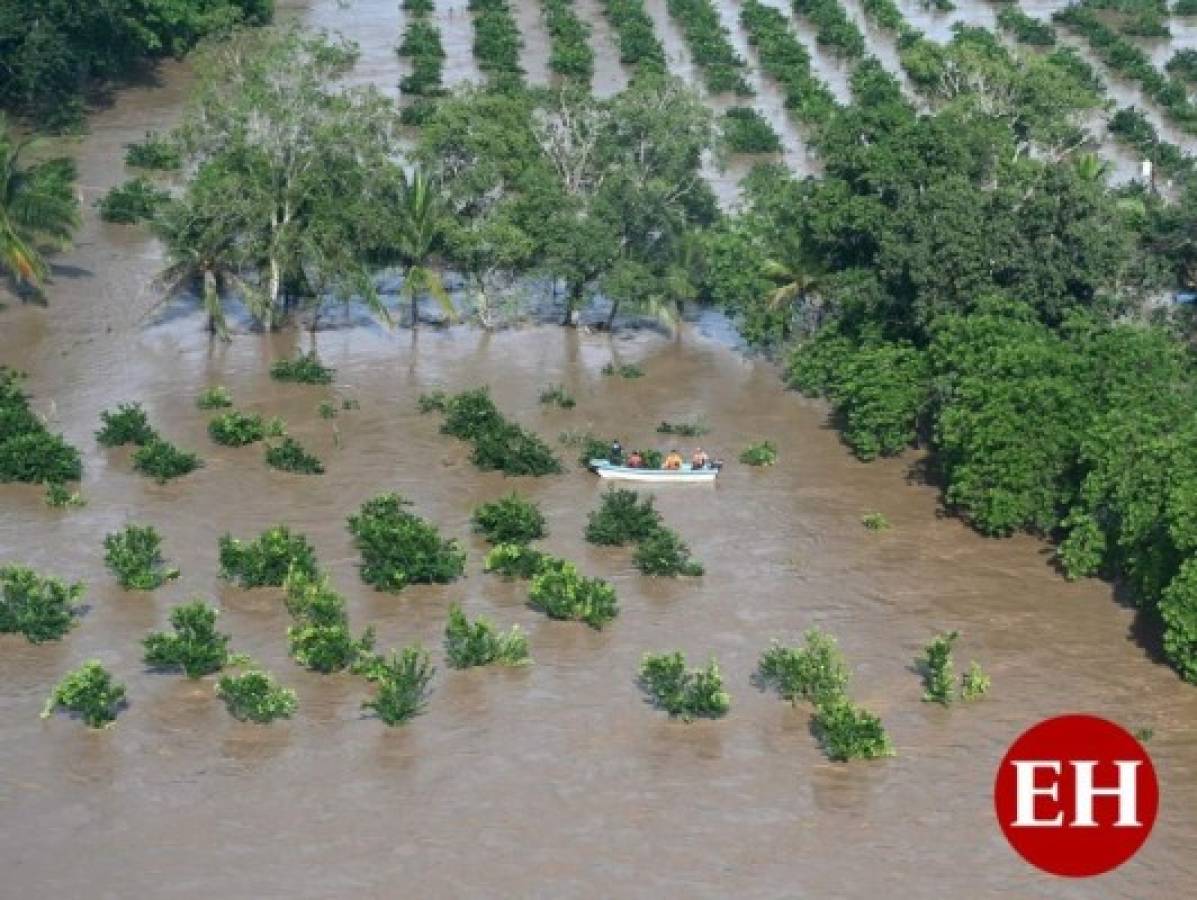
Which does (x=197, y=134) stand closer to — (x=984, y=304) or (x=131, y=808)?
(x=984, y=304)

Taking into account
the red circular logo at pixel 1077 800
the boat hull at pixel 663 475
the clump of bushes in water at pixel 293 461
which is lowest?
the clump of bushes in water at pixel 293 461

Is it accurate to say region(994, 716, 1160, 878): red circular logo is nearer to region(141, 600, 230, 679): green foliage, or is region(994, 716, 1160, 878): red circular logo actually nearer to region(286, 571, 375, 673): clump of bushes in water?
region(286, 571, 375, 673): clump of bushes in water

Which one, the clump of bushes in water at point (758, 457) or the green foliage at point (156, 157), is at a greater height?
the clump of bushes in water at point (758, 457)

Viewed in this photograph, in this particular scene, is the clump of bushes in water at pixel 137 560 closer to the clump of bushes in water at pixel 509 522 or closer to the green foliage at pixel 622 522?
the clump of bushes in water at pixel 509 522

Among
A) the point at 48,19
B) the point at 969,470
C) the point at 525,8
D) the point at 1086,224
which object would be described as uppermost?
the point at 1086,224

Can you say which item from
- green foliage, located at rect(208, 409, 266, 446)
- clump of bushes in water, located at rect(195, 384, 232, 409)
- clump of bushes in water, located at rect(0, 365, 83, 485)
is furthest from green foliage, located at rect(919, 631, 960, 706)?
clump of bushes in water, located at rect(195, 384, 232, 409)

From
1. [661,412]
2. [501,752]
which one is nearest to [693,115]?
[661,412]

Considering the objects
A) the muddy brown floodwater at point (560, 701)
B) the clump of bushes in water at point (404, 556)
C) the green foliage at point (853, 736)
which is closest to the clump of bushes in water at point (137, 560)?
the muddy brown floodwater at point (560, 701)
